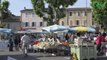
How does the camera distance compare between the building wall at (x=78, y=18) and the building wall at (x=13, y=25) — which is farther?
the building wall at (x=13, y=25)

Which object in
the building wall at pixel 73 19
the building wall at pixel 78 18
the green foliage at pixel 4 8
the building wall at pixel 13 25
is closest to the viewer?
the green foliage at pixel 4 8

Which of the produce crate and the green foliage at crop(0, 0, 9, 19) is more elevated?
the green foliage at crop(0, 0, 9, 19)

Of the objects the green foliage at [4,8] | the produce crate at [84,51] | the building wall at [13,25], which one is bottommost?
the produce crate at [84,51]

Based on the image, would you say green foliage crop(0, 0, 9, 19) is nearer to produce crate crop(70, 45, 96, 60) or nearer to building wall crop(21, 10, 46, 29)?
building wall crop(21, 10, 46, 29)

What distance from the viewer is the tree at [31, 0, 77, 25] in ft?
204

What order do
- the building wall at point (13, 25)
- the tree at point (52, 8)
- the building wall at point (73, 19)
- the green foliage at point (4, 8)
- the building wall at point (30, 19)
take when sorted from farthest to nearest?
the building wall at point (13, 25)
the building wall at point (30, 19)
the building wall at point (73, 19)
the green foliage at point (4, 8)
the tree at point (52, 8)

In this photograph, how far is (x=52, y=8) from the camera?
210ft

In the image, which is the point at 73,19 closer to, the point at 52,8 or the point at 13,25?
the point at 13,25

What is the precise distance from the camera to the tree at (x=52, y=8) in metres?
62.1

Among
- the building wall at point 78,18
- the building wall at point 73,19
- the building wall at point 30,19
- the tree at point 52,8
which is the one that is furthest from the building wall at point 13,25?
the tree at point 52,8

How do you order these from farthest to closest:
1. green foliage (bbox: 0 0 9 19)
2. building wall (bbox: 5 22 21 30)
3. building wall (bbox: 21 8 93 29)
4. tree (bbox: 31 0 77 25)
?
building wall (bbox: 5 22 21 30)
building wall (bbox: 21 8 93 29)
green foliage (bbox: 0 0 9 19)
tree (bbox: 31 0 77 25)

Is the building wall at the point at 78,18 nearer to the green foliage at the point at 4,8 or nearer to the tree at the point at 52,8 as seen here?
the green foliage at the point at 4,8

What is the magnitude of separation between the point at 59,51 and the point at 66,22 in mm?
88477

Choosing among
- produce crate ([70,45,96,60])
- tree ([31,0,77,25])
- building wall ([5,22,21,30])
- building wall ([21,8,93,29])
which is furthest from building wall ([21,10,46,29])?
produce crate ([70,45,96,60])
